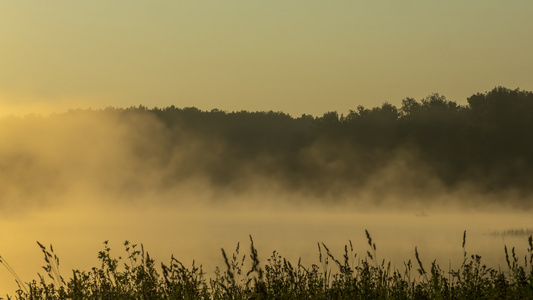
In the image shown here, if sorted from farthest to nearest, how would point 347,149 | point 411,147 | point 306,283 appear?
1. point 347,149
2. point 411,147
3. point 306,283

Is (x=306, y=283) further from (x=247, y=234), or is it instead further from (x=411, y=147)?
(x=411, y=147)

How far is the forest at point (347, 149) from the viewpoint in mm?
84125

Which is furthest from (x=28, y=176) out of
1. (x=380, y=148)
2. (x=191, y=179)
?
(x=380, y=148)

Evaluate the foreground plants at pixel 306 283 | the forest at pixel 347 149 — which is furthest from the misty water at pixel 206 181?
the foreground plants at pixel 306 283

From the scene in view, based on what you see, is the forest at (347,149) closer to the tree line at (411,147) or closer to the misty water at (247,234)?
the tree line at (411,147)

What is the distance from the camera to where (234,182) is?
162000mm

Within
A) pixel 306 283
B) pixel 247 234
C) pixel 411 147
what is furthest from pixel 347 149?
pixel 306 283

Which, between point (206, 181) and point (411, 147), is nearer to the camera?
point (411, 147)

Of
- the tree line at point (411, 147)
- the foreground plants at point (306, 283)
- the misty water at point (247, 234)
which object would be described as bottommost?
the foreground plants at point (306, 283)

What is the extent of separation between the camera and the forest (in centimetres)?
8412

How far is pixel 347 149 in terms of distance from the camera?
4205 inches

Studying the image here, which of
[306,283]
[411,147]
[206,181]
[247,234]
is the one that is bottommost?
[306,283]

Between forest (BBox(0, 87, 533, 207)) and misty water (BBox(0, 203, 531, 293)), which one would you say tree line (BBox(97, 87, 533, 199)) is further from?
misty water (BBox(0, 203, 531, 293))

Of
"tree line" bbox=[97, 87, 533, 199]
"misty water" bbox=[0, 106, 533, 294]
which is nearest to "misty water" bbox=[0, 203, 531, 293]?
"misty water" bbox=[0, 106, 533, 294]
